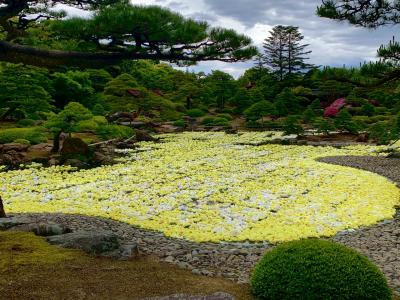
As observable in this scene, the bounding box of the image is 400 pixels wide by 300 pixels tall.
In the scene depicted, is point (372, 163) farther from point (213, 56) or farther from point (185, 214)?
point (213, 56)

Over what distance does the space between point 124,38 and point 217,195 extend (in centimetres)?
743

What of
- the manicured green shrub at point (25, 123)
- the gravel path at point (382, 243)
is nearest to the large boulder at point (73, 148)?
the manicured green shrub at point (25, 123)

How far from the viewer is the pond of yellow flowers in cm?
1061

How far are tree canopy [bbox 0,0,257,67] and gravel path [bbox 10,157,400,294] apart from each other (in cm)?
334

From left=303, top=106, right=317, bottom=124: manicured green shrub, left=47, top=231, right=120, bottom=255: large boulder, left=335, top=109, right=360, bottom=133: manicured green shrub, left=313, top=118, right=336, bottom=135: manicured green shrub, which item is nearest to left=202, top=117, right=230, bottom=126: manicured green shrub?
left=303, top=106, right=317, bottom=124: manicured green shrub

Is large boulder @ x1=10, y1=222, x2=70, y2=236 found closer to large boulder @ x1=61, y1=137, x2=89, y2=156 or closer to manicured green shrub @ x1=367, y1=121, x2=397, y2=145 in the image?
large boulder @ x1=61, y1=137, x2=89, y2=156

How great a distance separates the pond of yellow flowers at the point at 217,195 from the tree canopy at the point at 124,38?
4.01 metres

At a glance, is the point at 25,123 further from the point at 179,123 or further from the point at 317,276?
the point at 317,276

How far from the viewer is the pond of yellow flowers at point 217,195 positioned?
10608 millimetres

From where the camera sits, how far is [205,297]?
5324mm

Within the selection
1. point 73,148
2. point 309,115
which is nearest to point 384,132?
point 73,148

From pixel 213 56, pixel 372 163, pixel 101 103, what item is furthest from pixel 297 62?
pixel 213 56

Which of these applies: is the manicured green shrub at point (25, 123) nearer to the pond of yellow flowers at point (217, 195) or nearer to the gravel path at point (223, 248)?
the pond of yellow flowers at point (217, 195)

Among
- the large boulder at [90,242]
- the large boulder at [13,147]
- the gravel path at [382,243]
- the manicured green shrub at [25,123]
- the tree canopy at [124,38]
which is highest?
the tree canopy at [124,38]
